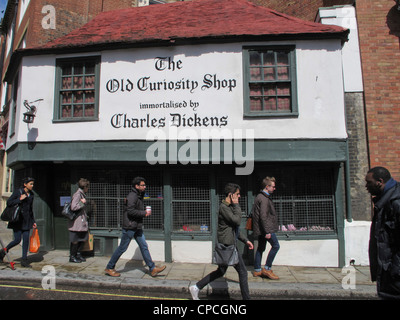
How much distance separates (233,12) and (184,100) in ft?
10.9

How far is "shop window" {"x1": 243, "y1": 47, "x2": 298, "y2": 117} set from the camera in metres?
6.59

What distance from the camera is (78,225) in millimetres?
6277

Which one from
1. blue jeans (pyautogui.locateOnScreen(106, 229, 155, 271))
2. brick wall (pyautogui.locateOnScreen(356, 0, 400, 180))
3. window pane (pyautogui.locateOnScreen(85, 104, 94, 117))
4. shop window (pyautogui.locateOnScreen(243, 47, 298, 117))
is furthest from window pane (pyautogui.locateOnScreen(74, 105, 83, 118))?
brick wall (pyautogui.locateOnScreen(356, 0, 400, 180))

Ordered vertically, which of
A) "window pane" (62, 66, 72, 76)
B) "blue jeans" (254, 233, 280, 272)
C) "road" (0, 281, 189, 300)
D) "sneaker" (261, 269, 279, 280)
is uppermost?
"window pane" (62, 66, 72, 76)

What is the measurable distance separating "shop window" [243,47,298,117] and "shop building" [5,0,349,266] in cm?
2

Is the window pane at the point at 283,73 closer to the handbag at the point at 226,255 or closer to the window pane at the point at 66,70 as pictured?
the handbag at the point at 226,255

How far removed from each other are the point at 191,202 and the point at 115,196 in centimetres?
194

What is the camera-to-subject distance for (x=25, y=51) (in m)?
7.19

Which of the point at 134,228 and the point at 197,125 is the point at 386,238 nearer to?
the point at 134,228

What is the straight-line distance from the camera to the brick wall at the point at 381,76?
6.60 meters

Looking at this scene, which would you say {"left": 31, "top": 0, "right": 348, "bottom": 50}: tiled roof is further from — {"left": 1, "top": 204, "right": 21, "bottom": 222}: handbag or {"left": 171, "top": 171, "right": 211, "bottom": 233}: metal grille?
{"left": 1, "top": 204, "right": 21, "bottom": 222}: handbag

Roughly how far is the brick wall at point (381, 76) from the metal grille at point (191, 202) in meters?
3.99

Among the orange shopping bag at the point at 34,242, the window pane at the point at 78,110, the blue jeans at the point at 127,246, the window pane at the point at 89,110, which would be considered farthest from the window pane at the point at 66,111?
the blue jeans at the point at 127,246

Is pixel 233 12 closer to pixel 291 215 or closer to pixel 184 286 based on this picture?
pixel 291 215
